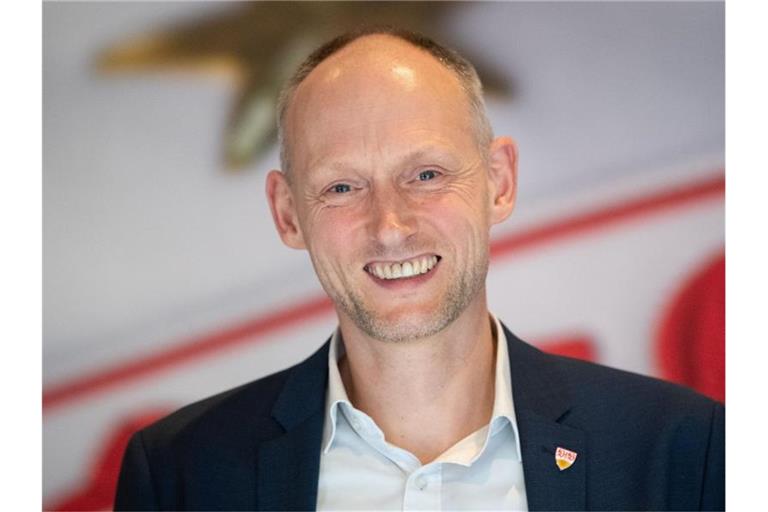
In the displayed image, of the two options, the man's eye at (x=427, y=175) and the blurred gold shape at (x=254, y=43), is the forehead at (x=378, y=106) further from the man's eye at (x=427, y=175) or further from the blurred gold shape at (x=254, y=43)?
the blurred gold shape at (x=254, y=43)

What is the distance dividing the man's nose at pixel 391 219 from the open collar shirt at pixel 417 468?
14.7 inches

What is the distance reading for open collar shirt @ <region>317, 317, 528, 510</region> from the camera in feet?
7.27

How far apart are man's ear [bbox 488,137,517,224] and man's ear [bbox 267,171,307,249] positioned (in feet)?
1.46

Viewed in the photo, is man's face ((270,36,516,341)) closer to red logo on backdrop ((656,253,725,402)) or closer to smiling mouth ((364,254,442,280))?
smiling mouth ((364,254,442,280))

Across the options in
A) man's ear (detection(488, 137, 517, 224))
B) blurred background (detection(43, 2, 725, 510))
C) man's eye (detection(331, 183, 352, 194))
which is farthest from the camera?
blurred background (detection(43, 2, 725, 510))

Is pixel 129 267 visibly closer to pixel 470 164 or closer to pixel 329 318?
pixel 329 318

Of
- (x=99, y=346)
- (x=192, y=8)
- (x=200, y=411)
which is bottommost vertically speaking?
(x=200, y=411)

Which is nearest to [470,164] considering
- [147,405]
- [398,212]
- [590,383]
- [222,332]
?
[398,212]

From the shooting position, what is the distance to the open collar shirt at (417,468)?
222cm

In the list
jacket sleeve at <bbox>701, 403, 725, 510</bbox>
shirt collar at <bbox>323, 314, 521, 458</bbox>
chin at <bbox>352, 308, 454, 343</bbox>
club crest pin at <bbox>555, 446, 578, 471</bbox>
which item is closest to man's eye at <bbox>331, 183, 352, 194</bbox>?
chin at <bbox>352, 308, 454, 343</bbox>

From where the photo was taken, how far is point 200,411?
2.53 m

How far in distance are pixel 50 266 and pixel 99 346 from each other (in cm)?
26

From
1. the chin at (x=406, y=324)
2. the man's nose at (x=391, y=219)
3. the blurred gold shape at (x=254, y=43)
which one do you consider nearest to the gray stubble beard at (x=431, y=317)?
the chin at (x=406, y=324)

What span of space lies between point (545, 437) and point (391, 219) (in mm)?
547
